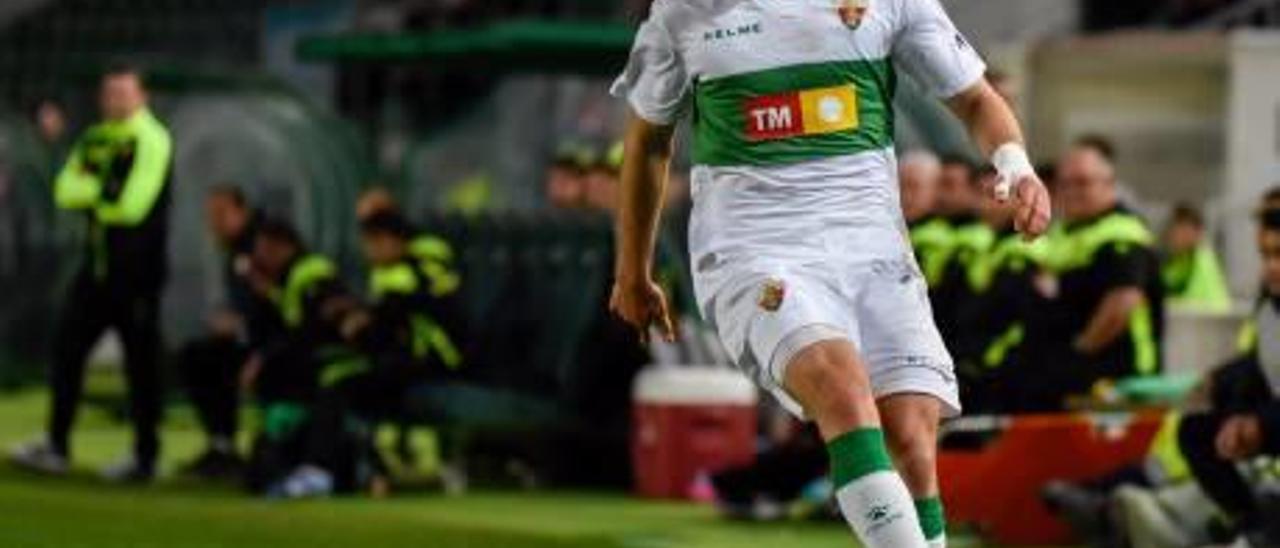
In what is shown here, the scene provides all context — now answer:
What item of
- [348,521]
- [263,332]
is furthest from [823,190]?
[263,332]

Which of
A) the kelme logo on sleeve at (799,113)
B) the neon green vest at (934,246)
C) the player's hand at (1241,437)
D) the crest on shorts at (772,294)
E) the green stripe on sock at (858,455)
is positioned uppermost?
the kelme logo on sleeve at (799,113)

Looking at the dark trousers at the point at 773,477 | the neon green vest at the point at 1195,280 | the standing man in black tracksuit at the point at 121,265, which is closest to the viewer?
the dark trousers at the point at 773,477

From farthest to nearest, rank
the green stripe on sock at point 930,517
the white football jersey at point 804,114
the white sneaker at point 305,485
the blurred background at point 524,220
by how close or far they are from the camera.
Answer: the white sneaker at point 305,485 < the blurred background at point 524,220 < the white football jersey at point 804,114 < the green stripe on sock at point 930,517

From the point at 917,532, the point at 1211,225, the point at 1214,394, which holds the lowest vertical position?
the point at 1211,225

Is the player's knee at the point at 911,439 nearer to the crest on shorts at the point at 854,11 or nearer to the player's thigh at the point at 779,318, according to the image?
the player's thigh at the point at 779,318

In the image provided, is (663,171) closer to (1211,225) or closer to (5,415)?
(5,415)

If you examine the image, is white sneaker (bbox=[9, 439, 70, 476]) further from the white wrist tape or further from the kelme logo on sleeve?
the white wrist tape

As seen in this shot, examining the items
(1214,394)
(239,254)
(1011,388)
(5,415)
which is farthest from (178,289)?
(1214,394)

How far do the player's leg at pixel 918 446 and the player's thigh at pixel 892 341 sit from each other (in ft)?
0.09

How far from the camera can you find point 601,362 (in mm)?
18094

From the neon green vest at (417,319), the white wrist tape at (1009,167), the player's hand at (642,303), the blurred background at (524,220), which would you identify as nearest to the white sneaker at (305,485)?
the blurred background at (524,220)

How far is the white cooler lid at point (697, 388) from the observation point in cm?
1744

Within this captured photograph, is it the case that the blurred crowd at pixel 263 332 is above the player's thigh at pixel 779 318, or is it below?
below

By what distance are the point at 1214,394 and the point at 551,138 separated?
836 centimetres
